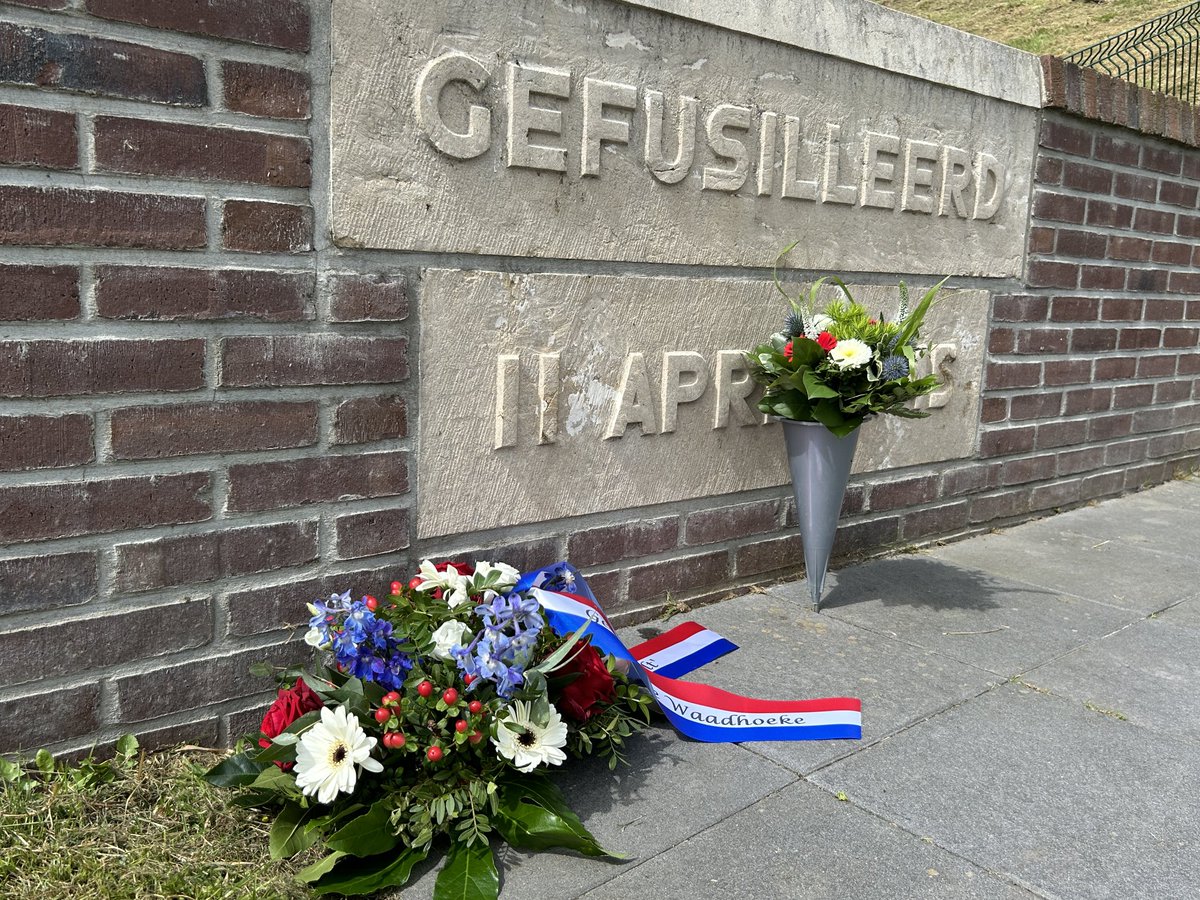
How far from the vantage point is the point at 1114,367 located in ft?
15.9

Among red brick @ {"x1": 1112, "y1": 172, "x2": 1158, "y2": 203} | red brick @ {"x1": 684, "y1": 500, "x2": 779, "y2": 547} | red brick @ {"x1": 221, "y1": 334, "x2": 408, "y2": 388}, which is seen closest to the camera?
red brick @ {"x1": 221, "y1": 334, "x2": 408, "y2": 388}

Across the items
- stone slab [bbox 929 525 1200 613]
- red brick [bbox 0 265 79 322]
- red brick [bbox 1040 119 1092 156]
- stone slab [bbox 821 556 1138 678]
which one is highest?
red brick [bbox 1040 119 1092 156]

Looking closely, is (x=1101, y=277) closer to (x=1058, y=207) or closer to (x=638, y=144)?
(x=1058, y=207)

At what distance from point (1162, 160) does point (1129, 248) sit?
0.48m

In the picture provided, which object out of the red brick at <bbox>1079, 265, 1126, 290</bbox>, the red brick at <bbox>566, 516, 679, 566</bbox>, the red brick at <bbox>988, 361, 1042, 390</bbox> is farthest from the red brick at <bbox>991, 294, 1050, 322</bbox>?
the red brick at <bbox>566, 516, 679, 566</bbox>

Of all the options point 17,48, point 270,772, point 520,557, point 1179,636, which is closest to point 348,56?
point 17,48

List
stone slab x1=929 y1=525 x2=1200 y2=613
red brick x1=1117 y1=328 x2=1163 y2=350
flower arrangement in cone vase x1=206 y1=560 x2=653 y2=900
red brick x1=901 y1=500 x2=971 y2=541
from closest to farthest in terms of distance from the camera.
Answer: flower arrangement in cone vase x1=206 y1=560 x2=653 y2=900 < stone slab x1=929 y1=525 x2=1200 y2=613 < red brick x1=901 y1=500 x2=971 y2=541 < red brick x1=1117 y1=328 x2=1163 y2=350

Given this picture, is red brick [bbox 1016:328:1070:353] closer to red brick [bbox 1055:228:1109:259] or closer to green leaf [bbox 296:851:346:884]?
red brick [bbox 1055:228:1109:259]

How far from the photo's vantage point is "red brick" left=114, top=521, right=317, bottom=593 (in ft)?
6.98

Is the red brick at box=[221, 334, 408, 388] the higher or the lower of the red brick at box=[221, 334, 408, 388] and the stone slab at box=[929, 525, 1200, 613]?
the higher

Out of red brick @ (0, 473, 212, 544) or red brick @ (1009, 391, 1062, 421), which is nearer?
red brick @ (0, 473, 212, 544)

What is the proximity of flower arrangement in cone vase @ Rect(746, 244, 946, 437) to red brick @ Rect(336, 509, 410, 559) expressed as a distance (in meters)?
1.17

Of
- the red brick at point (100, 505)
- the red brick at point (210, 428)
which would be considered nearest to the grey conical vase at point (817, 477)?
the red brick at point (210, 428)

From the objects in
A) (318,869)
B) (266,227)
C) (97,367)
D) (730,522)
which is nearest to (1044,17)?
(730,522)
